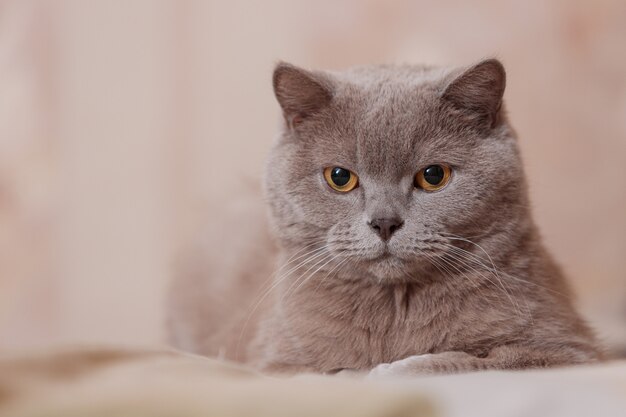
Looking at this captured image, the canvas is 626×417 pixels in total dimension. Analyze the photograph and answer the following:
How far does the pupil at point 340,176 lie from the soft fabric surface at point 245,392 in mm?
482

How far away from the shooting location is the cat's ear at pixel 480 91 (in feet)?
4.82

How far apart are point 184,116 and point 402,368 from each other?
1661mm

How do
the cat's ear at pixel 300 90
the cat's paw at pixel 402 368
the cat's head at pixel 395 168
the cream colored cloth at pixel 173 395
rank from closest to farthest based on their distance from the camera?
the cream colored cloth at pixel 173 395, the cat's paw at pixel 402 368, the cat's head at pixel 395 168, the cat's ear at pixel 300 90

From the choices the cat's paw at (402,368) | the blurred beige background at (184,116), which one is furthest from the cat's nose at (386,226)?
the blurred beige background at (184,116)

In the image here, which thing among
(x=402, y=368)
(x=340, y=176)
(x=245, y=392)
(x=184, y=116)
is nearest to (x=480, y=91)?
(x=340, y=176)

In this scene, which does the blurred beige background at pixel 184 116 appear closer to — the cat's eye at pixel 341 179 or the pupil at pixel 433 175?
the cat's eye at pixel 341 179

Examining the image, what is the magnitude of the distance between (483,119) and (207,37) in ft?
4.76

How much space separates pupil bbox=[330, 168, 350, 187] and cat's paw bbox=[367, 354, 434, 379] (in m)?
0.34

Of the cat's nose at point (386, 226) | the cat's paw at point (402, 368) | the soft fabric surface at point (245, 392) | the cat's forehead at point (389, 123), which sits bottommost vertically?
the cat's paw at point (402, 368)

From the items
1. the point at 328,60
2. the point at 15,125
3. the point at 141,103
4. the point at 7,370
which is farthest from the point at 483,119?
the point at 15,125

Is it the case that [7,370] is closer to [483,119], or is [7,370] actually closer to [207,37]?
[483,119]

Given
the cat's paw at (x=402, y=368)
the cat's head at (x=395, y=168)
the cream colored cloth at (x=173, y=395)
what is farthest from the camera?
the cat's head at (x=395, y=168)

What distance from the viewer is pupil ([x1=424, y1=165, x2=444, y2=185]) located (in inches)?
58.0

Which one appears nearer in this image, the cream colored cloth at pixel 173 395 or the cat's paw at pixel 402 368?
the cream colored cloth at pixel 173 395
